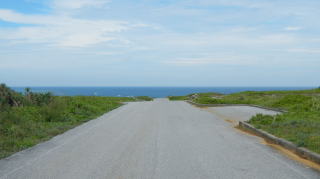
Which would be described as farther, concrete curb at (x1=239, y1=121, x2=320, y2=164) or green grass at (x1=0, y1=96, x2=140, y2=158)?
green grass at (x1=0, y1=96, x2=140, y2=158)

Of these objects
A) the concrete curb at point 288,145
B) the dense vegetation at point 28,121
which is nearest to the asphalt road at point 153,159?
the concrete curb at point 288,145

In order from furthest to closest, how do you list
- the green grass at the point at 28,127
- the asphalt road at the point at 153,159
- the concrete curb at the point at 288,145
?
the green grass at the point at 28,127, the concrete curb at the point at 288,145, the asphalt road at the point at 153,159

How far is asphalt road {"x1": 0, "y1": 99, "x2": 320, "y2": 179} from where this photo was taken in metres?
7.71

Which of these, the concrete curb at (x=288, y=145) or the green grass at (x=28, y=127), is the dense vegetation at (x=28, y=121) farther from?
the concrete curb at (x=288, y=145)

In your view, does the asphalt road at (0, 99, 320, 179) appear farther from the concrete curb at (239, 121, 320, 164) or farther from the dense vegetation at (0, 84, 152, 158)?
the dense vegetation at (0, 84, 152, 158)

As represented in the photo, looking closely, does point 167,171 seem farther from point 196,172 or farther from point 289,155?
point 289,155

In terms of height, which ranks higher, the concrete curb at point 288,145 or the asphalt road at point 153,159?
the concrete curb at point 288,145

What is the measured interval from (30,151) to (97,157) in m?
2.28

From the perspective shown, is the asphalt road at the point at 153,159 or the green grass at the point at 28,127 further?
the green grass at the point at 28,127

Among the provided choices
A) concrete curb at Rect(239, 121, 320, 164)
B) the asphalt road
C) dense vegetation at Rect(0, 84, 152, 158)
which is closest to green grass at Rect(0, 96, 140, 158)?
dense vegetation at Rect(0, 84, 152, 158)

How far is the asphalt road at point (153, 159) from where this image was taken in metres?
7.71

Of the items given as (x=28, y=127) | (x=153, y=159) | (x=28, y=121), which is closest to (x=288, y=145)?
(x=153, y=159)

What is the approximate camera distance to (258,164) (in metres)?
8.65

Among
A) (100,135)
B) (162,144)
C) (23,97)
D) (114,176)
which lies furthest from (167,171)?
(23,97)
